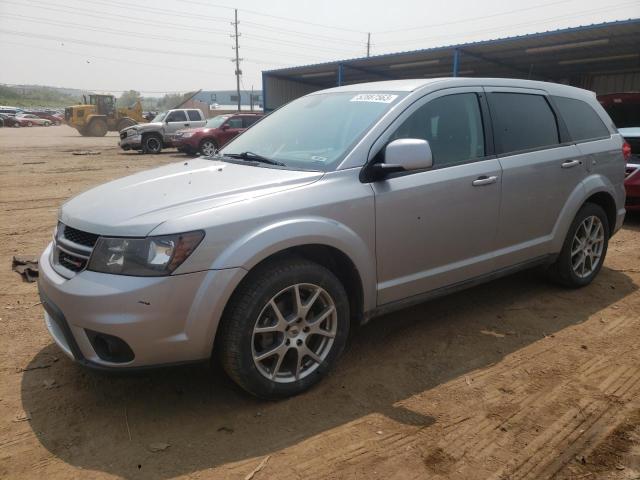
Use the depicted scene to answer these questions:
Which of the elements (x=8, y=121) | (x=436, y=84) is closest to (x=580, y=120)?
(x=436, y=84)

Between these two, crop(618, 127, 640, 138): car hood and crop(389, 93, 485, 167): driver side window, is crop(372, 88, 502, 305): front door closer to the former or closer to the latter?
crop(389, 93, 485, 167): driver side window

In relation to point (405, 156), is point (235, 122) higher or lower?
higher

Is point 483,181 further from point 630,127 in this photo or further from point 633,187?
point 630,127

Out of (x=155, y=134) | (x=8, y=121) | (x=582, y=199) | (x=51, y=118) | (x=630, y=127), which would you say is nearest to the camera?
(x=582, y=199)

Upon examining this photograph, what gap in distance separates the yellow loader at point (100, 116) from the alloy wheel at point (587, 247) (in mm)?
35382

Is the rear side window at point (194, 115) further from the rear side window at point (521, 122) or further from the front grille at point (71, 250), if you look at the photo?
the front grille at point (71, 250)

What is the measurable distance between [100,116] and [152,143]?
1722cm

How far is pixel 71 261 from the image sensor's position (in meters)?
2.65

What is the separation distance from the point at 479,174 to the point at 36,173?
12.3m

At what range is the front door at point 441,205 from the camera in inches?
121

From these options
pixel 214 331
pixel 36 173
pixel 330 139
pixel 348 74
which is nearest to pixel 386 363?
pixel 214 331

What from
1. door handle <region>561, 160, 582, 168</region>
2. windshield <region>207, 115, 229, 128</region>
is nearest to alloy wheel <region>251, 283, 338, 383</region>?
door handle <region>561, 160, 582, 168</region>

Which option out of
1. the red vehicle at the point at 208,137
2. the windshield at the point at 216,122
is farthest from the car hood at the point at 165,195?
the windshield at the point at 216,122

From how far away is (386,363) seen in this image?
3240 mm
